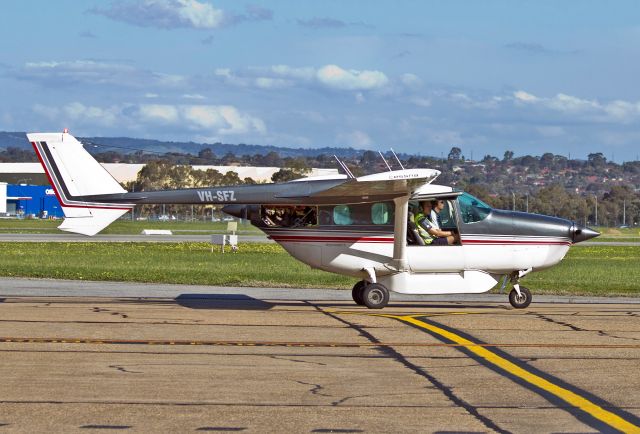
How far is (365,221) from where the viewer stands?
2045cm

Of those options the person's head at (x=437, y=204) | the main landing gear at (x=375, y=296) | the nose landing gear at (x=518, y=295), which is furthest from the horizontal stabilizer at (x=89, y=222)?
the nose landing gear at (x=518, y=295)

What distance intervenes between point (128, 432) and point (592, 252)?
43.2 metres

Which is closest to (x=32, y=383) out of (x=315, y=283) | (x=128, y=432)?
(x=128, y=432)

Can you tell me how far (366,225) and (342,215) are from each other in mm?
485

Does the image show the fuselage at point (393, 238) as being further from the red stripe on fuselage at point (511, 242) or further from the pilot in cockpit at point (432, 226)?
the pilot in cockpit at point (432, 226)

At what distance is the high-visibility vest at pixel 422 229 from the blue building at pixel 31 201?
360 feet

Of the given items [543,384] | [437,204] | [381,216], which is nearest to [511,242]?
[437,204]

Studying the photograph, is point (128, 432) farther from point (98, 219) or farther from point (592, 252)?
point (592, 252)

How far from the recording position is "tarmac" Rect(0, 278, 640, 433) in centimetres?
986

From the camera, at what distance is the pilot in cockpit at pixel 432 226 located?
20328 mm

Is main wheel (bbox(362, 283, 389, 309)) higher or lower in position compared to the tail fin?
lower

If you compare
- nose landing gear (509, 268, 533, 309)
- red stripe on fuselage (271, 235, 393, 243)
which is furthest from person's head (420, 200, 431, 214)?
nose landing gear (509, 268, 533, 309)

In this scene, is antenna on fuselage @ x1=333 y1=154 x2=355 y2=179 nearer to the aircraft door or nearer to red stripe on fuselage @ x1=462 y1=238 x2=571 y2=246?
the aircraft door

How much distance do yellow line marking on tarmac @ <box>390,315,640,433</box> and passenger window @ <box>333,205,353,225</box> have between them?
3627 mm
